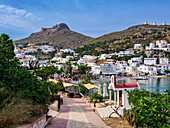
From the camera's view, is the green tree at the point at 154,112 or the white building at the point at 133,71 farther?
the white building at the point at 133,71

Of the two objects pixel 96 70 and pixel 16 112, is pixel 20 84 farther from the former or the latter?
pixel 96 70

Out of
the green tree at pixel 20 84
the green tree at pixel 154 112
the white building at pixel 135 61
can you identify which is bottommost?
the green tree at pixel 154 112

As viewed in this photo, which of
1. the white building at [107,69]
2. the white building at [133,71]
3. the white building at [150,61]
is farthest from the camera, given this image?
the white building at [150,61]

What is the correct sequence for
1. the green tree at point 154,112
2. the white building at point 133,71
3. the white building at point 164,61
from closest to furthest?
the green tree at point 154,112, the white building at point 133,71, the white building at point 164,61

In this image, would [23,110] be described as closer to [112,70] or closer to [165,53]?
Result: [112,70]

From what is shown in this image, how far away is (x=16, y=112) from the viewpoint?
5602mm

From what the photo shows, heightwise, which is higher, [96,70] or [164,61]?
[164,61]

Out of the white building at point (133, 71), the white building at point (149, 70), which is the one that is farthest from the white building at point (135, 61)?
the white building at point (133, 71)

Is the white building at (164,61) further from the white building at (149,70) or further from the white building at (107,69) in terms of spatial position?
the white building at (107,69)

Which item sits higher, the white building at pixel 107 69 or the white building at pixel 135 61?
the white building at pixel 135 61

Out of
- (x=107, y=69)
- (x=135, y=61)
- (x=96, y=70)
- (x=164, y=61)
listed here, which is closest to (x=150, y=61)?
(x=164, y=61)

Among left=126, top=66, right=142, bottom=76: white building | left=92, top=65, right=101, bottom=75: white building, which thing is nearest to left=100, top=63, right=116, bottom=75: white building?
left=92, top=65, right=101, bottom=75: white building

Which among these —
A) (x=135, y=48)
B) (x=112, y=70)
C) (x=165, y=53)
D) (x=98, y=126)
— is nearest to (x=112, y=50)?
(x=135, y=48)

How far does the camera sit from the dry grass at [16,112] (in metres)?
5.16
